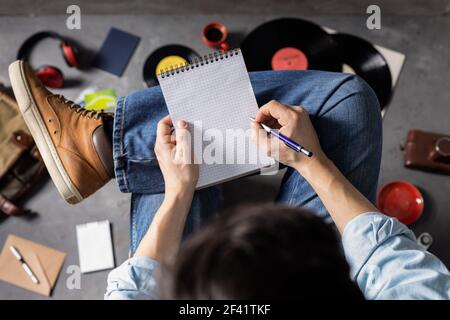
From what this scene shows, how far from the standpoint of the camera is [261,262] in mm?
423

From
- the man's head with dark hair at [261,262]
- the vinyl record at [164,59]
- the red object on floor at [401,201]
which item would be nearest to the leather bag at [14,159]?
the vinyl record at [164,59]

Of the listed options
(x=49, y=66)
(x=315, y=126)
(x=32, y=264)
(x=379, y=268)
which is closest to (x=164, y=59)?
(x=49, y=66)

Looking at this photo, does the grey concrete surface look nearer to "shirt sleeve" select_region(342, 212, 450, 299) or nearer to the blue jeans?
the blue jeans

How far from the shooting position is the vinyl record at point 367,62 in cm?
115

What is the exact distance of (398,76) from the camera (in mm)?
1180

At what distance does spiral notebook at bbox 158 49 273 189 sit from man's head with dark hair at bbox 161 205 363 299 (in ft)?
1.16

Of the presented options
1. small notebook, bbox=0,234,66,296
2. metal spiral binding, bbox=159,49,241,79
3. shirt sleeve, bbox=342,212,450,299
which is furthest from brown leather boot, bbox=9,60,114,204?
shirt sleeve, bbox=342,212,450,299

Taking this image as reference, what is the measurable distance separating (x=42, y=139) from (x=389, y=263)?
0.73m

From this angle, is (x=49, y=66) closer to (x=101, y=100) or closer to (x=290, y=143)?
(x=101, y=100)

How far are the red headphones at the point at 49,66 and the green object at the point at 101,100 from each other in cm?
9

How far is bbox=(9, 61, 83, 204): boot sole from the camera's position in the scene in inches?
35.0

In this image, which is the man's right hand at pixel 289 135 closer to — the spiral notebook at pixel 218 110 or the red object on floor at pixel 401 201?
the spiral notebook at pixel 218 110

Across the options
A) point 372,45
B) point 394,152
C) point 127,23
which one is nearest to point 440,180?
point 394,152

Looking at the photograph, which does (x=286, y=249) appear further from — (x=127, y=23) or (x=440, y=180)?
(x=127, y=23)
